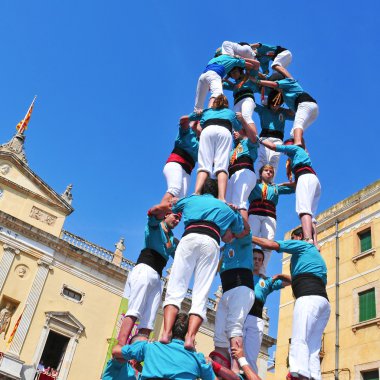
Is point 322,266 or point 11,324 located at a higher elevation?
point 11,324

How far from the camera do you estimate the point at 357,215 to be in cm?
2322

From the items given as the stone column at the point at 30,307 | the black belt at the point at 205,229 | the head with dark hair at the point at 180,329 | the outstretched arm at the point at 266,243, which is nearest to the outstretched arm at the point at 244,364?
the head with dark hair at the point at 180,329

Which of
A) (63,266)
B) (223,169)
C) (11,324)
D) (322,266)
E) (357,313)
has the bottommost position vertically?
(322,266)

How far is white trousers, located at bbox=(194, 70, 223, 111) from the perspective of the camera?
7.92 m

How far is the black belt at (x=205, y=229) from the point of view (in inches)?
215

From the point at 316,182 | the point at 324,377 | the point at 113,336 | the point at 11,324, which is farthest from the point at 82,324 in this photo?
the point at 316,182

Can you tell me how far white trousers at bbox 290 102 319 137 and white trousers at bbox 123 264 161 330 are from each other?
12.7 feet

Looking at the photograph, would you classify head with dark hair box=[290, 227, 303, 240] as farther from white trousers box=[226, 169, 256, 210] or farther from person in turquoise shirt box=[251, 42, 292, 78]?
person in turquoise shirt box=[251, 42, 292, 78]

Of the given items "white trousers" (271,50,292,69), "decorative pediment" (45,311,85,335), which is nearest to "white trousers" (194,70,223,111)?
"white trousers" (271,50,292,69)

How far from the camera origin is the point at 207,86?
8.41 meters

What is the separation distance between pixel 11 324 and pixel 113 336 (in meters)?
5.43

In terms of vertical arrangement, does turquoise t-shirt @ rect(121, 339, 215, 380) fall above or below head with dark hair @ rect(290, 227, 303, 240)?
below

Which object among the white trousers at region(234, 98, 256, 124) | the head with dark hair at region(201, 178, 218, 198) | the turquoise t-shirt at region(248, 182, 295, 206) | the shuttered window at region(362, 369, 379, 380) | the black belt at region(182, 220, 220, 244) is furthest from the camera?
the shuttered window at region(362, 369, 379, 380)

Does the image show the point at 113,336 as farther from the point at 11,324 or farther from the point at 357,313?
the point at 357,313
